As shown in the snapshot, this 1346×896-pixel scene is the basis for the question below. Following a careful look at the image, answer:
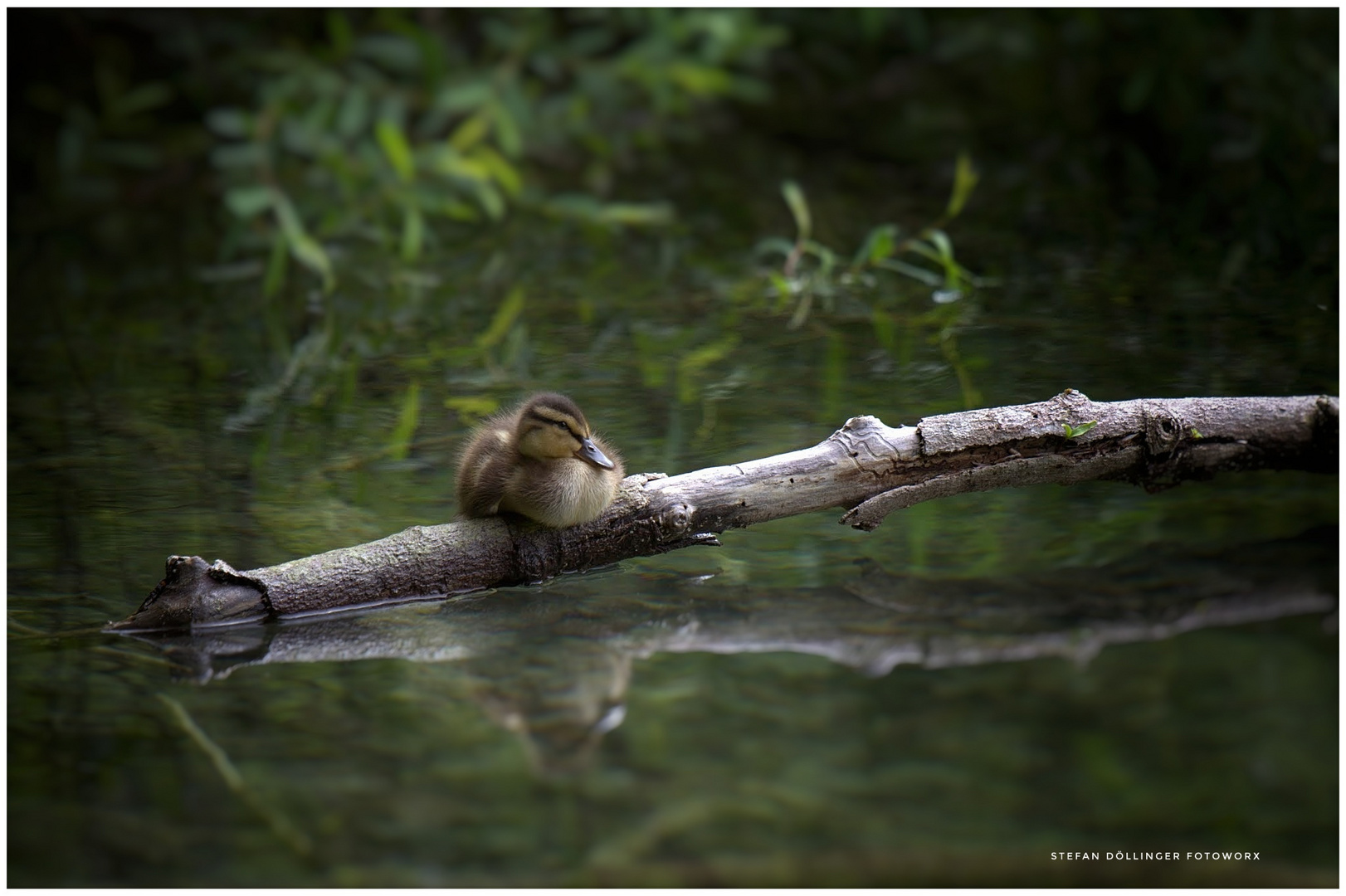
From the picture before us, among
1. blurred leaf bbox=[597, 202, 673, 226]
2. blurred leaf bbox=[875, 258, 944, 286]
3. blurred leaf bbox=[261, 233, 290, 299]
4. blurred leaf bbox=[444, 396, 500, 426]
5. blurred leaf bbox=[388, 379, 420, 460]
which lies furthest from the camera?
blurred leaf bbox=[597, 202, 673, 226]

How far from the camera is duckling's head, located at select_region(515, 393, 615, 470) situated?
81.8 inches

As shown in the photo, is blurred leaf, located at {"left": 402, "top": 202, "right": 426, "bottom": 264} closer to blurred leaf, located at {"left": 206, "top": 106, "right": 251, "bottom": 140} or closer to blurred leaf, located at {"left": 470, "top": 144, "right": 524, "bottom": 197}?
blurred leaf, located at {"left": 470, "top": 144, "right": 524, "bottom": 197}

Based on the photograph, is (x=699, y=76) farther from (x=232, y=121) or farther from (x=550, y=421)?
(x=550, y=421)

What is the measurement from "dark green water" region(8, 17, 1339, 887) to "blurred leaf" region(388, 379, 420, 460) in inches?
0.6

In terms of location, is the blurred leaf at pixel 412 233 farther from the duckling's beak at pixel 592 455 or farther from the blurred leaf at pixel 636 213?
the duckling's beak at pixel 592 455

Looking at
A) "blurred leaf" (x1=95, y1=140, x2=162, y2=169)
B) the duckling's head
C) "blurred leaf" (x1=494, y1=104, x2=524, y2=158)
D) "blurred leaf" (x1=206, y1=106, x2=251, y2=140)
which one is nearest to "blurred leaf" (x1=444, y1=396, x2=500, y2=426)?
the duckling's head

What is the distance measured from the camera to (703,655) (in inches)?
74.4

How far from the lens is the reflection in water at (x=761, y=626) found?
1812mm

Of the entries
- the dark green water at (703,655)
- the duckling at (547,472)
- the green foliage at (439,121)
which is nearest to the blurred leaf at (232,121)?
the green foliage at (439,121)

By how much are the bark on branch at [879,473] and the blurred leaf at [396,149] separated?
258 cm

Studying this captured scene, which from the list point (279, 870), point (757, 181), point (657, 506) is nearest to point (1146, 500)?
point (657, 506)

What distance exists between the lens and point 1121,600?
1926 millimetres

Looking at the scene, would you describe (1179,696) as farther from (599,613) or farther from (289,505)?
(289,505)

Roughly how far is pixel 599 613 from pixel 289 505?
78cm
